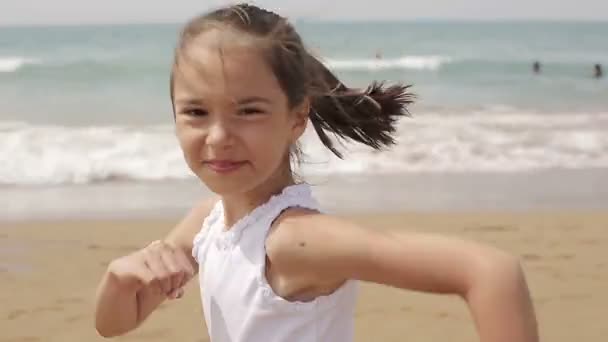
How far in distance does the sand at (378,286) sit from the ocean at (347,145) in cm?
136

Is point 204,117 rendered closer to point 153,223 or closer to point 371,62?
point 153,223

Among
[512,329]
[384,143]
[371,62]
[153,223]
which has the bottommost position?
[371,62]

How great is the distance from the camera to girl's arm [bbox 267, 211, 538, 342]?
4.87 ft

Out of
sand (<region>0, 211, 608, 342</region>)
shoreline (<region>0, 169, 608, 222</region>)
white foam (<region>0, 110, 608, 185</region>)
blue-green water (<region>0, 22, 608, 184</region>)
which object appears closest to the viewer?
sand (<region>0, 211, 608, 342</region>)

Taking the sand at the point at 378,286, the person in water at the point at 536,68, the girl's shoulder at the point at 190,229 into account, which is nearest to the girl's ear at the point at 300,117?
the girl's shoulder at the point at 190,229

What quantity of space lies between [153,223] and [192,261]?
14.9 ft

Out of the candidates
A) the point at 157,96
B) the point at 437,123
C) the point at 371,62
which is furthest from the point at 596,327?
the point at 371,62

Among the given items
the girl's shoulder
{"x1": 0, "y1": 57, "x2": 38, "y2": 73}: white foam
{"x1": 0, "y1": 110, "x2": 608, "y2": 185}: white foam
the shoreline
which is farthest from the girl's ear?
{"x1": 0, "y1": 57, "x2": 38, "y2": 73}: white foam

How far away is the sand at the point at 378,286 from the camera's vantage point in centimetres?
464

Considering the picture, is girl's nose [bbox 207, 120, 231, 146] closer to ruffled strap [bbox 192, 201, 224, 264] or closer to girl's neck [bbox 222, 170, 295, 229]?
girl's neck [bbox 222, 170, 295, 229]

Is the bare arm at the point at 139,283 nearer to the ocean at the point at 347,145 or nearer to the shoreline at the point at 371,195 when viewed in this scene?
the ocean at the point at 347,145

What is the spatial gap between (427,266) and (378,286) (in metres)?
3.72

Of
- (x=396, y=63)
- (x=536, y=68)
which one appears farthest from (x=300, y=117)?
(x=396, y=63)

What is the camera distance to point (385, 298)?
5.04 m
